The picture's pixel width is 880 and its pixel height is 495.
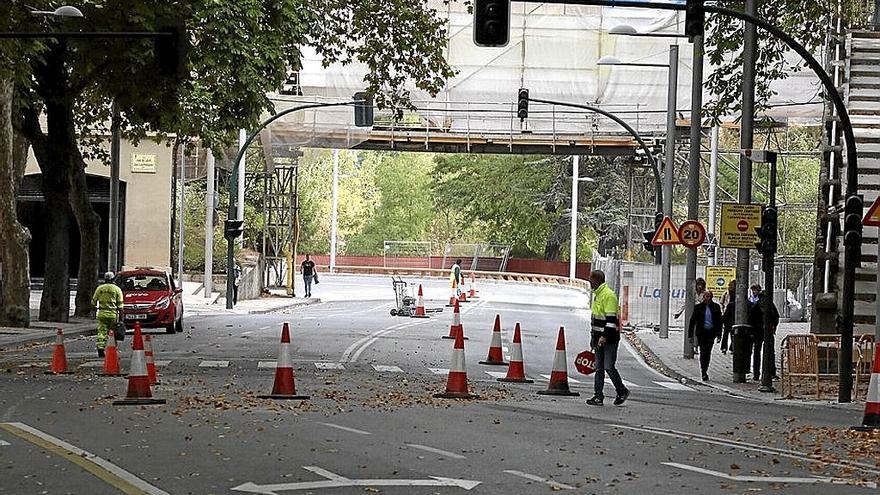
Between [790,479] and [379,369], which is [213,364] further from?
[790,479]

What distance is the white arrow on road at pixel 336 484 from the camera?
36.5 feet

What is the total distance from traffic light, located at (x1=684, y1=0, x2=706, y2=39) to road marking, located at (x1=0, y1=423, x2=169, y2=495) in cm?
1071

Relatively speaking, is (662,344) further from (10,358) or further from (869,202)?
(10,358)

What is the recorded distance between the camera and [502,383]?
2300 centimetres

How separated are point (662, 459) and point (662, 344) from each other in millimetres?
23696

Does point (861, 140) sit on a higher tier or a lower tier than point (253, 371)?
higher

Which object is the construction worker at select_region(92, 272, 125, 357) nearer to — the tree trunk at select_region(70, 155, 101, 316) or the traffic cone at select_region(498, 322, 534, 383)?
the traffic cone at select_region(498, 322, 534, 383)

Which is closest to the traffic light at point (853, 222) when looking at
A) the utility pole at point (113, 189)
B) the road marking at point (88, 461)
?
the road marking at point (88, 461)

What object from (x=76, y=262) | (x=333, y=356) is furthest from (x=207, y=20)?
(x=76, y=262)

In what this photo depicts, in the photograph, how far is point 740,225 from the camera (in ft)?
84.6

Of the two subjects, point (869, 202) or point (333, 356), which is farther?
point (333, 356)

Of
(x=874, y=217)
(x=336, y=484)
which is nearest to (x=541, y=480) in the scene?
(x=336, y=484)

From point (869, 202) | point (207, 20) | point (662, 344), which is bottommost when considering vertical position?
point (662, 344)

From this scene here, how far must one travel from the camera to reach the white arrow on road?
11125 millimetres
